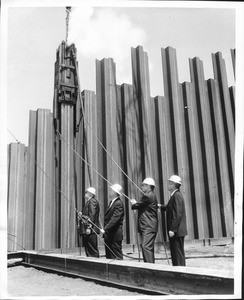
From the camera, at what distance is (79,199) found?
667 cm

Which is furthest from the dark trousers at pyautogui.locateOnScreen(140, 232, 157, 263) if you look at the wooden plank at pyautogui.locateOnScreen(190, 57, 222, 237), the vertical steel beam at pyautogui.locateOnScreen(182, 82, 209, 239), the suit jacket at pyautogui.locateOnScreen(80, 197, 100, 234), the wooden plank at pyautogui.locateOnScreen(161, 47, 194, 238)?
the wooden plank at pyautogui.locateOnScreen(190, 57, 222, 237)

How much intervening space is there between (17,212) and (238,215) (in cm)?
458

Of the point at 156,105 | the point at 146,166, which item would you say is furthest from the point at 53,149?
the point at 156,105

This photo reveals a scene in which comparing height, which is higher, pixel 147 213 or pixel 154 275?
pixel 147 213

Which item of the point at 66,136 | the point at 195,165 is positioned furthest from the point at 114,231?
the point at 195,165

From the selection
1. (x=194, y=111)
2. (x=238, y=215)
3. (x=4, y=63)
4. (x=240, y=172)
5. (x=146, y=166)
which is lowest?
(x=238, y=215)

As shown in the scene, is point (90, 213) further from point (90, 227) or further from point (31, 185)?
point (31, 185)

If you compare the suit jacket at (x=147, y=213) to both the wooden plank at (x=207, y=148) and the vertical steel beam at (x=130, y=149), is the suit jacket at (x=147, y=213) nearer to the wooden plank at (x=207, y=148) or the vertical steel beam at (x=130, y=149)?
the vertical steel beam at (x=130, y=149)

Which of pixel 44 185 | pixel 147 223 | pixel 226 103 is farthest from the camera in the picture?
pixel 226 103

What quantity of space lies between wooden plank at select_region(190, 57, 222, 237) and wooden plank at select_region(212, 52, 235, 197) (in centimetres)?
53

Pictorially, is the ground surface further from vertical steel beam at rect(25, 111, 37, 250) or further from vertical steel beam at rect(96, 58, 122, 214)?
vertical steel beam at rect(96, 58, 122, 214)

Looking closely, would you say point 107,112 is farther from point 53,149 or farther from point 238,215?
point 238,215

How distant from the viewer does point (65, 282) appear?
411 centimetres

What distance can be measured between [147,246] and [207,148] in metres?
4.19
